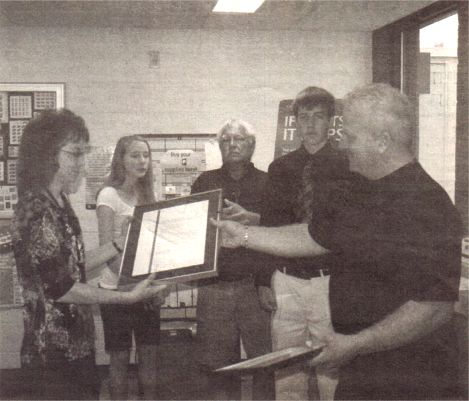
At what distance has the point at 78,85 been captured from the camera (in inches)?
47.1

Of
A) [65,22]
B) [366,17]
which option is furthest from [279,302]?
[65,22]

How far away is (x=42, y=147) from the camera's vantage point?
1.05 meters

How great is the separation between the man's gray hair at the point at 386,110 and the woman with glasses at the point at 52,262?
22.2 inches

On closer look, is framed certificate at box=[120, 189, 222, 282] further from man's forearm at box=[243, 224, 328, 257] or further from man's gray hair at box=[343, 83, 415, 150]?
man's gray hair at box=[343, 83, 415, 150]

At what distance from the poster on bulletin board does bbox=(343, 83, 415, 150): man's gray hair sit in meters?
0.32

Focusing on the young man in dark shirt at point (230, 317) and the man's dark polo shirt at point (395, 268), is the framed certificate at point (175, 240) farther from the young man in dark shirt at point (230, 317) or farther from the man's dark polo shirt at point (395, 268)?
the young man in dark shirt at point (230, 317)

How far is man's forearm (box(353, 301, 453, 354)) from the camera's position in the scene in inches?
35.3

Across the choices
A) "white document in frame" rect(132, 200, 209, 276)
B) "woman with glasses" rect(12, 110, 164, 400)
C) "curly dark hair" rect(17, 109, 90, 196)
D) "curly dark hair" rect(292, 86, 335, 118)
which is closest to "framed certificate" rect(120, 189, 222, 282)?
"white document in frame" rect(132, 200, 209, 276)

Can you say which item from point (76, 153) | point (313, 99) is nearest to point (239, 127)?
point (313, 99)

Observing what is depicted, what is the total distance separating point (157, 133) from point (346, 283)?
573 mm

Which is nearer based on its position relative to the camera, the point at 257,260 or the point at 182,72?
the point at 182,72

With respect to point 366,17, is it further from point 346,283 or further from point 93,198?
point 93,198

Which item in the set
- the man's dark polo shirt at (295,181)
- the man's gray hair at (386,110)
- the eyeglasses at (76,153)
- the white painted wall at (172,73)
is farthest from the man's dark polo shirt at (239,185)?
the man's gray hair at (386,110)

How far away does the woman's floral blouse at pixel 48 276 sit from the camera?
101 cm
